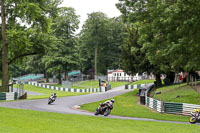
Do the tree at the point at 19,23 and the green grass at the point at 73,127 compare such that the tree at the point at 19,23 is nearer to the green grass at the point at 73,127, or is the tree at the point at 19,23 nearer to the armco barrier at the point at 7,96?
the armco barrier at the point at 7,96

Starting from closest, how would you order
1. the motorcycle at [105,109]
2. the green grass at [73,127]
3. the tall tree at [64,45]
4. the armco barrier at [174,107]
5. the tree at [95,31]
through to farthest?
the green grass at [73,127] → the motorcycle at [105,109] → the armco barrier at [174,107] → the tall tree at [64,45] → the tree at [95,31]

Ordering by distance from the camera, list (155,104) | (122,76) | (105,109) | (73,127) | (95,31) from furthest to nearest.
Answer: (95,31) → (122,76) → (155,104) → (105,109) → (73,127)

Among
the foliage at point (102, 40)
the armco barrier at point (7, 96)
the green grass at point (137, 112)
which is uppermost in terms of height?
the foliage at point (102, 40)

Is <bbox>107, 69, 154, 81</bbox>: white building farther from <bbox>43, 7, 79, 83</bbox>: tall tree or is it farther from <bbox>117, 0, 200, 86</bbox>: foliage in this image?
<bbox>117, 0, 200, 86</bbox>: foliage

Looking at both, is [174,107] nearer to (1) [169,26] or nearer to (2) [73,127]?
(1) [169,26]

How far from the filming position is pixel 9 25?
31500 millimetres

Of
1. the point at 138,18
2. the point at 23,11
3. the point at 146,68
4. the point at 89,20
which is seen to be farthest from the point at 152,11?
the point at 89,20

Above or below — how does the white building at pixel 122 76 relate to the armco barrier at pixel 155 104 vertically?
above

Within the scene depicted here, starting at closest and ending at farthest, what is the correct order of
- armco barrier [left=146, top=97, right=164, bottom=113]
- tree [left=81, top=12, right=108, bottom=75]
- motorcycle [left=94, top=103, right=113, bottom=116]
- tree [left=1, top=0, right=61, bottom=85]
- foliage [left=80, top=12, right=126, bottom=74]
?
motorcycle [left=94, top=103, right=113, bottom=116] → armco barrier [left=146, top=97, right=164, bottom=113] → tree [left=1, top=0, right=61, bottom=85] → tree [left=81, top=12, right=108, bottom=75] → foliage [left=80, top=12, right=126, bottom=74]

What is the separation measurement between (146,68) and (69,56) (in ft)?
97.8

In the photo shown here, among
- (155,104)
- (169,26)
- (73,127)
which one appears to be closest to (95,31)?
(155,104)

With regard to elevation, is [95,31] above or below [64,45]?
above

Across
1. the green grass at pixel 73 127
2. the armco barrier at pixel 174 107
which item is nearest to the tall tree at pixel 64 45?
the armco barrier at pixel 174 107

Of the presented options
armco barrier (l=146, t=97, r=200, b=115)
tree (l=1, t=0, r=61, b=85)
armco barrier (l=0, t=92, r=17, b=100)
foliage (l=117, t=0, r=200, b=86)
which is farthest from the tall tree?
armco barrier (l=146, t=97, r=200, b=115)
